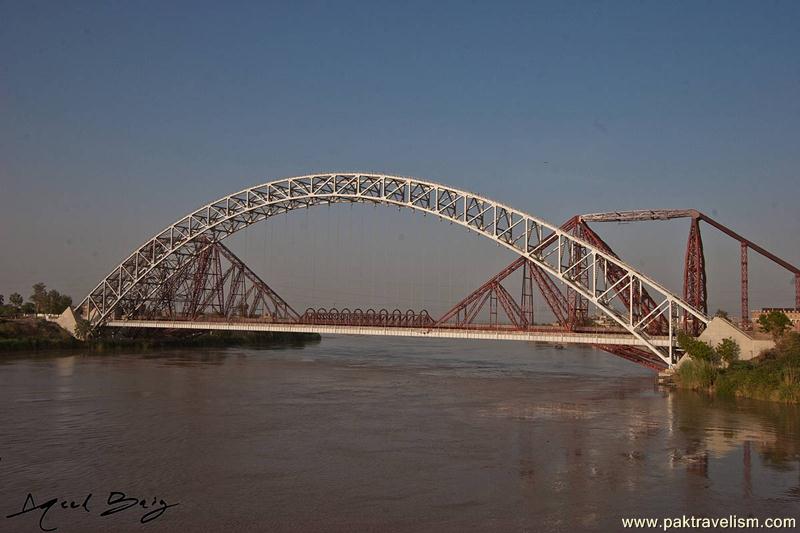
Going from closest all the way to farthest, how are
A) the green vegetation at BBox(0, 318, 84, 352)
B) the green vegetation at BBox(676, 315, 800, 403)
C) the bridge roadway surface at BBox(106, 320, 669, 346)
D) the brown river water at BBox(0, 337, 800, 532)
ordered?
the brown river water at BBox(0, 337, 800, 532) → the green vegetation at BBox(676, 315, 800, 403) → the bridge roadway surface at BBox(106, 320, 669, 346) → the green vegetation at BBox(0, 318, 84, 352)

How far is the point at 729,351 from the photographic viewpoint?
33.1 meters

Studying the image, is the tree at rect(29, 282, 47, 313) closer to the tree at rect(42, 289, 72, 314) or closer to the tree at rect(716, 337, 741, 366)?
the tree at rect(42, 289, 72, 314)

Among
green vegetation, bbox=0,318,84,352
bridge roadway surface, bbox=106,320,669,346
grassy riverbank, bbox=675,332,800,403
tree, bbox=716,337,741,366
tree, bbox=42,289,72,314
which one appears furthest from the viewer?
tree, bbox=42,289,72,314

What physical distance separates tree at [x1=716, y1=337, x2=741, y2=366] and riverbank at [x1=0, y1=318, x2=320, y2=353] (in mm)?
52783

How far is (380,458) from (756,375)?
19.4m

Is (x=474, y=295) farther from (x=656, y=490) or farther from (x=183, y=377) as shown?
(x=656, y=490)

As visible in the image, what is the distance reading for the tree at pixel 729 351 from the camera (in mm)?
33125

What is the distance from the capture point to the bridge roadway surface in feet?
124

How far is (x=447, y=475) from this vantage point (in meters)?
17.1

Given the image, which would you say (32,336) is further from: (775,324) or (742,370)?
(775,324)

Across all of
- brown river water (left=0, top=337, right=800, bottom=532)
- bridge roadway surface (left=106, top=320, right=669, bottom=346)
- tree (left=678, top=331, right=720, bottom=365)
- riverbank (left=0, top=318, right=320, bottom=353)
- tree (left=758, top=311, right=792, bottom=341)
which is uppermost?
tree (left=758, top=311, right=792, bottom=341)

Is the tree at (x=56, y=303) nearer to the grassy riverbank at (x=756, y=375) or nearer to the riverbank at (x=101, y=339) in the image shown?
the riverbank at (x=101, y=339)

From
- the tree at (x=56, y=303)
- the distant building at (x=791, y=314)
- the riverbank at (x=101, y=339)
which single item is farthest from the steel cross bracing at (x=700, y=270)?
the tree at (x=56, y=303)

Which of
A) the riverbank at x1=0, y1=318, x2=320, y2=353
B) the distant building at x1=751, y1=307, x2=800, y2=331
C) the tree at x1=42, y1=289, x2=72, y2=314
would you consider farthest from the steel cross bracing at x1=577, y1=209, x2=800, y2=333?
the tree at x1=42, y1=289, x2=72, y2=314
